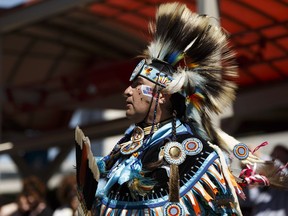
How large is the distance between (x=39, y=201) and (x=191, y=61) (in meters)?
3.66

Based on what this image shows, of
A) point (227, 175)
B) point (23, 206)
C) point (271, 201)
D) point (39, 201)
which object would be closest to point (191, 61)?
point (227, 175)

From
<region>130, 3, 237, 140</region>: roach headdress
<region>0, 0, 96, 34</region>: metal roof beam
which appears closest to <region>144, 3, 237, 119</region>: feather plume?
<region>130, 3, 237, 140</region>: roach headdress

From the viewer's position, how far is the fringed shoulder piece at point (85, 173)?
3.26m

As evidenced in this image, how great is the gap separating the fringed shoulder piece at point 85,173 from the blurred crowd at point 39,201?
3179mm

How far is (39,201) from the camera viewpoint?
6.89 metres

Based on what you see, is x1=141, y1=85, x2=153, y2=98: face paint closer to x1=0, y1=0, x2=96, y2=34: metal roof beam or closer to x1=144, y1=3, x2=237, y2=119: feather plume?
x1=144, y1=3, x2=237, y2=119: feather plume

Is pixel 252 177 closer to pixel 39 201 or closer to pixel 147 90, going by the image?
pixel 147 90

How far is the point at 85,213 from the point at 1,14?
29.3ft

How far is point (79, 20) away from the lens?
14.0m

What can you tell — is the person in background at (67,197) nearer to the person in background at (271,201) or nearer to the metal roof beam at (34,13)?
the person in background at (271,201)

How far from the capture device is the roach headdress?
3514mm

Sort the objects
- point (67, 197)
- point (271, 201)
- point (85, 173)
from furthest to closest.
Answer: point (67, 197) < point (271, 201) < point (85, 173)

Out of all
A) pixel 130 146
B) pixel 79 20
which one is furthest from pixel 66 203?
pixel 79 20

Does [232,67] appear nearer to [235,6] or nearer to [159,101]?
[159,101]
